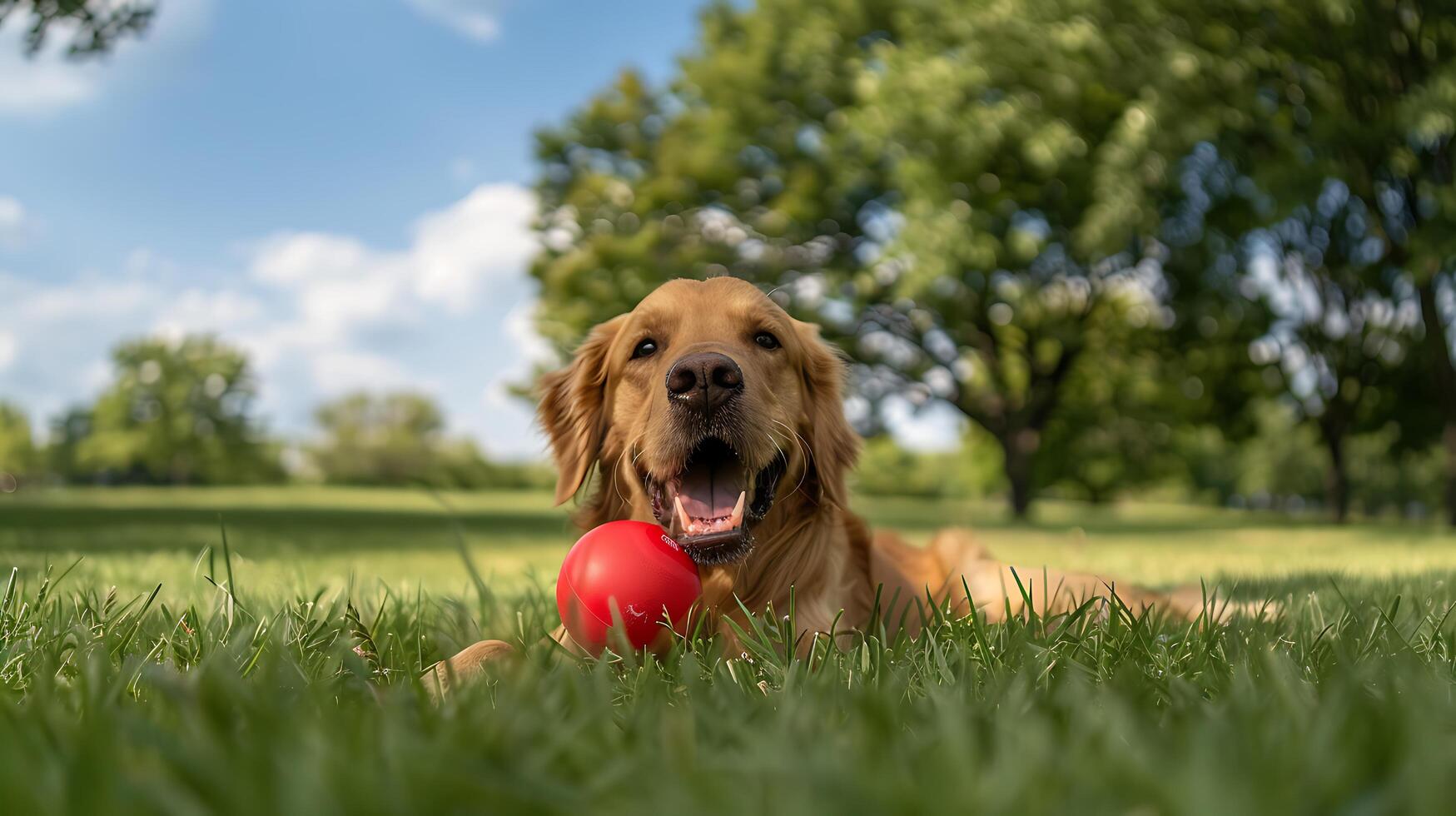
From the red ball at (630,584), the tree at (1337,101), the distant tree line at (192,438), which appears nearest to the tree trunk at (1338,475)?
the tree at (1337,101)

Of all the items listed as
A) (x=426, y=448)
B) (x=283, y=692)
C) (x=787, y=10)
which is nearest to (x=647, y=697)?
(x=283, y=692)

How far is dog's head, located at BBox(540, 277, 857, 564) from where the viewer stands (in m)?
2.79

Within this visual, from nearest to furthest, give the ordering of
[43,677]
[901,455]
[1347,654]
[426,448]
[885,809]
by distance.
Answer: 1. [885,809]
2. [43,677]
3. [1347,654]
4. [426,448]
5. [901,455]

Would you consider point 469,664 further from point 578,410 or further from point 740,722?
point 578,410

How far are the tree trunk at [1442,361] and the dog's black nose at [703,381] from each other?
19241mm

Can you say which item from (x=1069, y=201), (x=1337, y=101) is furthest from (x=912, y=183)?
(x=1337, y=101)

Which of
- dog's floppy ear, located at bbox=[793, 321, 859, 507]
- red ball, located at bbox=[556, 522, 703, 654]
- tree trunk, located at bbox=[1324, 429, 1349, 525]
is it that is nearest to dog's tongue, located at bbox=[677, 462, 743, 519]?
red ball, located at bbox=[556, 522, 703, 654]

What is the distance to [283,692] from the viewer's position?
5.37 ft

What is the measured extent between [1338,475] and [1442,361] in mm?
10808

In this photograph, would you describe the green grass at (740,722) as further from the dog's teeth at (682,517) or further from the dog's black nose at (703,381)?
the dog's black nose at (703,381)

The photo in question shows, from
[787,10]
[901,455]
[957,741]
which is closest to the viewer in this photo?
[957,741]

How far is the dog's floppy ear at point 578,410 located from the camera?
3.40m

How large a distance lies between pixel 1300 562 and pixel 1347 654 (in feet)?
24.8

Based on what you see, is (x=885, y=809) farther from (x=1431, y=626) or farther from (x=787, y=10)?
(x=787, y=10)
